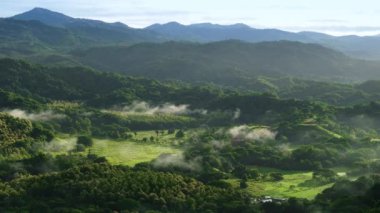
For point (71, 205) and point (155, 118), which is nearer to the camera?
point (71, 205)

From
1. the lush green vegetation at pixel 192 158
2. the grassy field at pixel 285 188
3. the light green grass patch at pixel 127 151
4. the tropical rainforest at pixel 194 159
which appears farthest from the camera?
the light green grass patch at pixel 127 151

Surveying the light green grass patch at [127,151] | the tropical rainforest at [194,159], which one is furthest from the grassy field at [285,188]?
the light green grass patch at [127,151]

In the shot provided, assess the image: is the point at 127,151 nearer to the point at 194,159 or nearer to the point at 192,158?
the point at 192,158

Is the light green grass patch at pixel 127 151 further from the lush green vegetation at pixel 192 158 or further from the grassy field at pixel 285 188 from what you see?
the grassy field at pixel 285 188

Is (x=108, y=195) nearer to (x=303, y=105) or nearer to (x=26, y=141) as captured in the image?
(x=26, y=141)

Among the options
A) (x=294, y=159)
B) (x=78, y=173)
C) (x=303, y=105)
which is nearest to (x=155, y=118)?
(x=303, y=105)

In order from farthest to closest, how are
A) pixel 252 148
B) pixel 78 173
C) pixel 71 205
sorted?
pixel 252 148 < pixel 78 173 < pixel 71 205

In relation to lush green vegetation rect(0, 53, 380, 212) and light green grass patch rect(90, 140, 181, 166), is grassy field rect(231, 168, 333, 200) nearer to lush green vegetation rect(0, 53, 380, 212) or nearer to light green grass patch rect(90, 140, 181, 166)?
lush green vegetation rect(0, 53, 380, 212)

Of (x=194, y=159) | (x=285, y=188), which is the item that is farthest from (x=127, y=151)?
(x=285, y=188)
